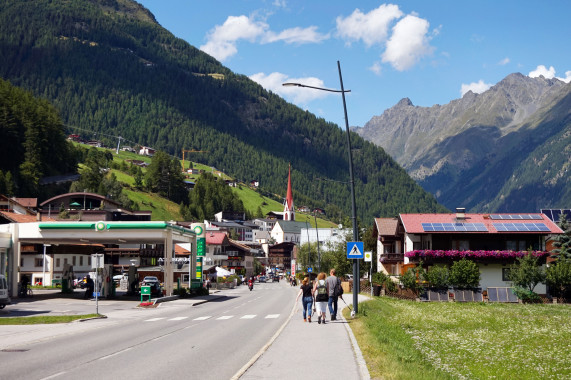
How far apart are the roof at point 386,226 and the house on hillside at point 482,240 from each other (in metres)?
11.6

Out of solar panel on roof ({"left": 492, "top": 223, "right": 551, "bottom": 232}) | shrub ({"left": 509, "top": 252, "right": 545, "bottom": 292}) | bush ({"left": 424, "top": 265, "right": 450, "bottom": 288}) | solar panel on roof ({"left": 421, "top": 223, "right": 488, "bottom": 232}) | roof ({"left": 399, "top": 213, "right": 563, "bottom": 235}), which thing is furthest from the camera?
solar panel on roof ({"left": 421, "top": 223, "right": 488, "bottom": 232})

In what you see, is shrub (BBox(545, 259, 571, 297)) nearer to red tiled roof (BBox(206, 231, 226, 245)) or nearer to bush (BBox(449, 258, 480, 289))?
bush (BBox(449, 258, 480, 289))

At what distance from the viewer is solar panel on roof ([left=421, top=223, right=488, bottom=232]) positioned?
64438 mm

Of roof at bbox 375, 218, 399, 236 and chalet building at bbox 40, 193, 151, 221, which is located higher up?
chalet building at bbox 40, 193, 151, 221

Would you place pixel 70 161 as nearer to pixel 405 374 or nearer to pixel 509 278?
pixel 509 278

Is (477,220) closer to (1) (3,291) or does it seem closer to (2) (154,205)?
(1) (3,291)

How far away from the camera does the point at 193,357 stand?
57.0 ft

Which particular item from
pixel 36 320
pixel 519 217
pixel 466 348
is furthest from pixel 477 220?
pixel 466 348

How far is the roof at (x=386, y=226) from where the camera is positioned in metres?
81.7

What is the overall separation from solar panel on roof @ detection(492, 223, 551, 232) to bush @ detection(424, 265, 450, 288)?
A: 11.4 m

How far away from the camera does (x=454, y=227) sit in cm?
6512

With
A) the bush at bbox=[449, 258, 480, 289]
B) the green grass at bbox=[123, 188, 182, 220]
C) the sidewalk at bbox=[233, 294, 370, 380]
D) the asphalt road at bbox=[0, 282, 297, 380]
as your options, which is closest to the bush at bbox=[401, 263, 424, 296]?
the bush at bbox=[449, 258, 480, 289]

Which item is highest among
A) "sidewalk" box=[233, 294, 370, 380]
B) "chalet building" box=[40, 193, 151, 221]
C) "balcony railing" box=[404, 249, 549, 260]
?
"chalet building" box=[40, 193, 151, 221]

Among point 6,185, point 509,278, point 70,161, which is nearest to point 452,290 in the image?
point 509,278
